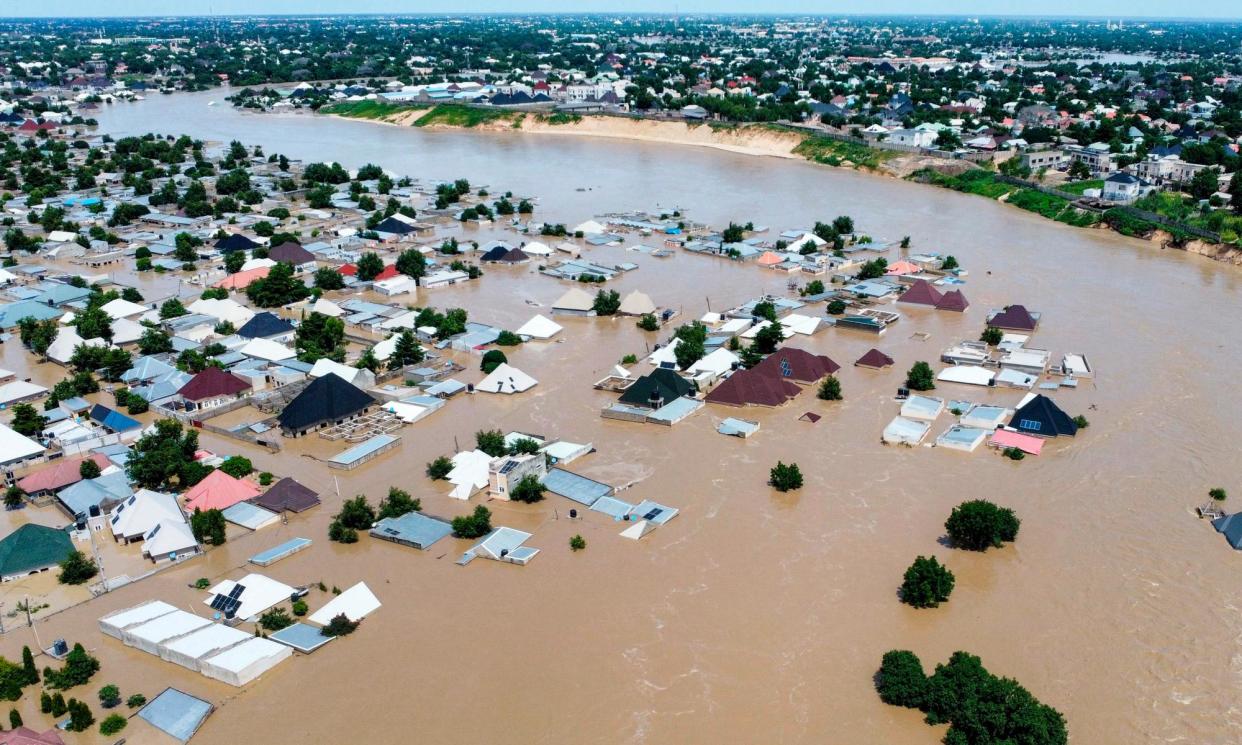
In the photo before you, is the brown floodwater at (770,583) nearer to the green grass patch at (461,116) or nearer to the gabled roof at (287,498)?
the gabled roof at (287,498)

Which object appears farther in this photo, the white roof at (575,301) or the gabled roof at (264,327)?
the white roof at (575,301)

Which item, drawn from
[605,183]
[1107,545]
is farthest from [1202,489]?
[605,183]

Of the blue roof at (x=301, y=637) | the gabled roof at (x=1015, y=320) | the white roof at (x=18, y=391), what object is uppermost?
the gabled roof at (x=1015, y=320)

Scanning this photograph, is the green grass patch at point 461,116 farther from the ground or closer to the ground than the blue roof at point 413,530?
farther from the ground

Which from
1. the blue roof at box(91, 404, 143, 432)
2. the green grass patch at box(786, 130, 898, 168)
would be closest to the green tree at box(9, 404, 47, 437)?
the blue roof at box(91, 404, 143, 432)

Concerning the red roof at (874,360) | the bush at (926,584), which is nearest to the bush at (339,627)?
the bush at (926,584)

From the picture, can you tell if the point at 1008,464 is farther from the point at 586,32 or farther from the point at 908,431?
the point at 586,32

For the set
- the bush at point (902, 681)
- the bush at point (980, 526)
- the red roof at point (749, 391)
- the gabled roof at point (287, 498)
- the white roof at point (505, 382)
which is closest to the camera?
the bush at point (902, 681)
